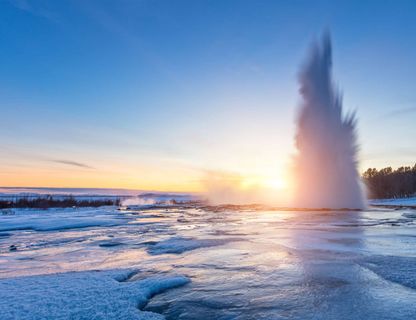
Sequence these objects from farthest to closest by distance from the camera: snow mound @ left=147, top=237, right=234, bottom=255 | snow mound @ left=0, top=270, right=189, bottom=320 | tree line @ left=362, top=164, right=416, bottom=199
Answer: tree line @ left=362, top=164, right=416, bottom=199, snow mound @ left=147, top=237, right=234, bottom=255, snow mound @ left=0, top=270, right=189, bottom=320

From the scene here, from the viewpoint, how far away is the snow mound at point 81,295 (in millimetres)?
3592

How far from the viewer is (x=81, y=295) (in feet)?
13.9

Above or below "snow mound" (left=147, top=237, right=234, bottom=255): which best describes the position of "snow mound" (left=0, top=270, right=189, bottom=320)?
above

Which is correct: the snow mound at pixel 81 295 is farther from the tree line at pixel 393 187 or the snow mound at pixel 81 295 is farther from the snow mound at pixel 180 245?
the tree line at pixel 393 187

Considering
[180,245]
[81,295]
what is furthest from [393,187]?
[81,295]

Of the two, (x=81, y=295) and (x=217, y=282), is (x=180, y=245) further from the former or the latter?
(x=81, y=295)

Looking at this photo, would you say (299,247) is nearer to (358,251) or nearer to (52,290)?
(358,251)

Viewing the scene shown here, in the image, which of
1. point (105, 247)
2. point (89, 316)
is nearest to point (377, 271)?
point (89, 316)

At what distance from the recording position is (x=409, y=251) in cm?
717

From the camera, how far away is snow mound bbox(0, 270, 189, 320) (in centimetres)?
359

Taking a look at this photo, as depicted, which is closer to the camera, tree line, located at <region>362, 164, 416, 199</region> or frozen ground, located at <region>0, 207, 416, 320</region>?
frozen ground, located at <region>0, 207, 416, 320</region>

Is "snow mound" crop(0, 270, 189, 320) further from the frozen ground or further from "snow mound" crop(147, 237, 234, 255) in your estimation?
"snow mound" crop(147, 237, 234, 255)

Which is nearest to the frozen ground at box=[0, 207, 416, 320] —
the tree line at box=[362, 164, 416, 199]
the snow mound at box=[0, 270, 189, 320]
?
the snow mound at box=[0, 270, 189, 320]

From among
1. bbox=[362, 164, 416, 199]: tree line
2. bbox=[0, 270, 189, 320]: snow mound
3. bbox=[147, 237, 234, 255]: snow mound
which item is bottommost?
bbox=[147, 237, 234, 255]: snow mound
